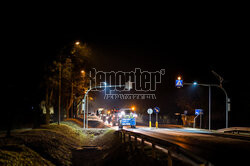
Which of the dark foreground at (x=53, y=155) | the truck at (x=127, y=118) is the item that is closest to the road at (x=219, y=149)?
the dark foreground at (x=53, y=155)

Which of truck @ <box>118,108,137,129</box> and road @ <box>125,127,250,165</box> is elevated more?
road @ <box>125,127,250,165</box>

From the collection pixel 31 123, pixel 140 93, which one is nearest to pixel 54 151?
pixel 31 123

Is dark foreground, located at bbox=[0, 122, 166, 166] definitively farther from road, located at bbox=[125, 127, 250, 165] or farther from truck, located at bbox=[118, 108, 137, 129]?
truck, located at bbox=[118, 108, 137, 129]

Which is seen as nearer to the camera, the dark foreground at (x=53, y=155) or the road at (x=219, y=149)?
the road at (x=219, y=149)

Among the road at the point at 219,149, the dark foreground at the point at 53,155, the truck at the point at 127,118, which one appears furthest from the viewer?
the truck at the point at 127,118

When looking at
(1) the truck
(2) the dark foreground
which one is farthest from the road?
(1) the truck

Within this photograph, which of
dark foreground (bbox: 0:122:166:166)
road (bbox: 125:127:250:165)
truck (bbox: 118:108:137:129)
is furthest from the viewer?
truck (bbox: 118:108:137:129)

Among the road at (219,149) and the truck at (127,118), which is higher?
the road at (219,149)

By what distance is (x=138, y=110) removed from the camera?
87312 mm

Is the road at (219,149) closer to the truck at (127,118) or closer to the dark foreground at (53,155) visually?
the dark foreground at (53,155)

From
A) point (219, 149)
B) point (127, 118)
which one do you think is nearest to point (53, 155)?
point (219, 149)

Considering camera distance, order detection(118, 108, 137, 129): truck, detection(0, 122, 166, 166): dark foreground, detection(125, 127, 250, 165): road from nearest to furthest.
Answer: detection(125, 127, 250, 165): road → detection(0, 122, 166, 166): dark foreground → detection(118, 108, 137, 129): truck

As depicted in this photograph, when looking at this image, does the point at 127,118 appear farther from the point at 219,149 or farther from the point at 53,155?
the point at 219,149

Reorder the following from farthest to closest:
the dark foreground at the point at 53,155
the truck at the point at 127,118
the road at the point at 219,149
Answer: the truck at the point at 127,118 → the dark foreground at the point at 53,155 → the road at the point at 219,149
